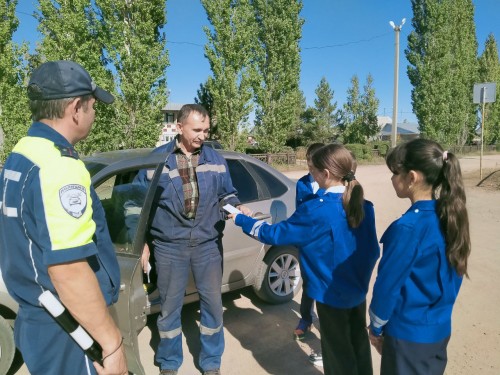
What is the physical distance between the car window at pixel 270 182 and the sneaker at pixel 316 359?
1.66 m

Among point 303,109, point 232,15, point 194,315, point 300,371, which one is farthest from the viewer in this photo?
point 303,109

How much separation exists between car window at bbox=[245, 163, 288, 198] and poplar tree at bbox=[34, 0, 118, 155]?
1250cm

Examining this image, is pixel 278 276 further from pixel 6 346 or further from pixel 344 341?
pixel 6 346

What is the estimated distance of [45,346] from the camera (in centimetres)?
139

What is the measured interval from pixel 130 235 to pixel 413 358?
1956mm

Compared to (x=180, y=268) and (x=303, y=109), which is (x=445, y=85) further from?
(x=180, y=268)

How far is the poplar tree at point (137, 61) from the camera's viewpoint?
596 inches

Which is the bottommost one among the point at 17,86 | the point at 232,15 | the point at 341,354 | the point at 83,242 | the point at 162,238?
the point at 341,354

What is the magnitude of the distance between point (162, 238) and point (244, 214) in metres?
0.65

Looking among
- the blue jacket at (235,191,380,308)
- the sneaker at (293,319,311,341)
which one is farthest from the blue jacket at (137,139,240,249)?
the sneaker at (293,319,311,341)

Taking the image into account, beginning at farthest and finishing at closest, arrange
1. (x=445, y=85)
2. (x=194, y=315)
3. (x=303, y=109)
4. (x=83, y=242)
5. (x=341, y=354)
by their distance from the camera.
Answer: (x=303, y=109) → (x=445, y=85) → (x=194, y=315) → (x=341, y=354) → (x=83, y=242)

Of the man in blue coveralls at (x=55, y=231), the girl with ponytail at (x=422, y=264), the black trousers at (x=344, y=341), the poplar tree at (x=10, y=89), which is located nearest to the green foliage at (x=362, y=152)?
the poplar tree at (x=10, y=89)

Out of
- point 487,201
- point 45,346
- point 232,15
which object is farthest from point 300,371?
point 232,15

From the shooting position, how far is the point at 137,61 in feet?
49.8
